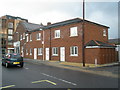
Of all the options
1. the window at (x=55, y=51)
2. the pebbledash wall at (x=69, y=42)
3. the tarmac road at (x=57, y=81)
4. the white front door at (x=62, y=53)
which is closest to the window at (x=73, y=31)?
the pebbledash wall at (x=69, y=42)

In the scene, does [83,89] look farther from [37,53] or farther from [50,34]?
[37,53]

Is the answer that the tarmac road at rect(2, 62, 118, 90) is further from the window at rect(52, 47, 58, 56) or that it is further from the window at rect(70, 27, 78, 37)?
the window at rect(52, 47, 58, 56)

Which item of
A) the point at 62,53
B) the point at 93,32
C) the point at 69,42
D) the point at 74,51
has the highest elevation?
the point at 93,32

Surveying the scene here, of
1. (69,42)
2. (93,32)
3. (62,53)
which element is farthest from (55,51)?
(93,32)

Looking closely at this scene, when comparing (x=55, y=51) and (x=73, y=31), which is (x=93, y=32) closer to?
(x=73, y=31)

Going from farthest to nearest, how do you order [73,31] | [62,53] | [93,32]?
[62,53] → [93,32] → [73,31]

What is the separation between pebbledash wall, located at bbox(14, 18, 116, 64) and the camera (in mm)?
15266

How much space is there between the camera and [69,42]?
17.2 m

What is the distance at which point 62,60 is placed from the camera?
18094 mm

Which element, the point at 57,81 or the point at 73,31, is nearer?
the point at 57,81

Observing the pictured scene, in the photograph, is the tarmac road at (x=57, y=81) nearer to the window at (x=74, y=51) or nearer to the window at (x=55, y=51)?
the window at (x=74, y=51)

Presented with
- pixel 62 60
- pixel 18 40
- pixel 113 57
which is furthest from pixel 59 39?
pixel 18 40

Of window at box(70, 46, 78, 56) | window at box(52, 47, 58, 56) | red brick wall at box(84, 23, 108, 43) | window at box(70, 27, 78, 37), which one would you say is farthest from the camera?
window at box(52, 47, 58, 56)

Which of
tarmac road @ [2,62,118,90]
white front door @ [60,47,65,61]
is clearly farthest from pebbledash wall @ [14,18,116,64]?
tarmac road @ [2,62,118,90]
